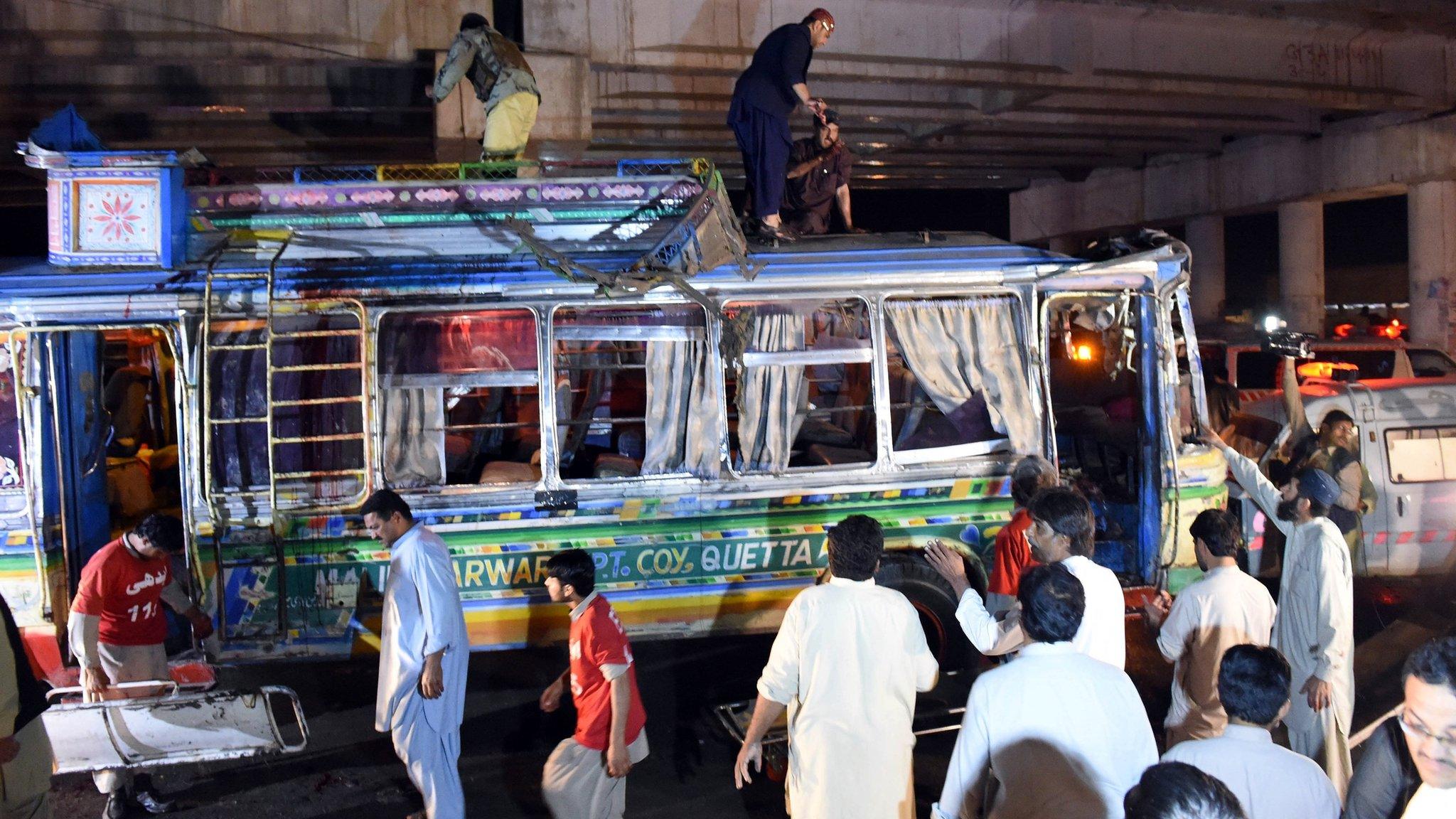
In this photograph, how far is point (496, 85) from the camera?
26.9 ft

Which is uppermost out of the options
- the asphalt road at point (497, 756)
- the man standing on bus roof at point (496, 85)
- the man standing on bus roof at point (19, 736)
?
the man standing on bus roof at point (496, 85)

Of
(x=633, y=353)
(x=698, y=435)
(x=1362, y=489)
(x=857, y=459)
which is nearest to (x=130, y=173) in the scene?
(x=633, y=353)

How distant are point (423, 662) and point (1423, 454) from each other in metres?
8.38

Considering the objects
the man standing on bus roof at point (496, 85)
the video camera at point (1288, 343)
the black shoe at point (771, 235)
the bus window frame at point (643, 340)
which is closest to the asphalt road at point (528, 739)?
the bus window frame at point (643, 340)

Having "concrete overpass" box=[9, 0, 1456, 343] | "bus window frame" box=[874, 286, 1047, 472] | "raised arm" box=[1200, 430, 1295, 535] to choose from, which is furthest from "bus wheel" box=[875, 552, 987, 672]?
"concrete overpass" box=[9, 0, 1456, 343]

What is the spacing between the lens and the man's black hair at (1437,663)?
271 centimetres

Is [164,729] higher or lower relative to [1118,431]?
lower

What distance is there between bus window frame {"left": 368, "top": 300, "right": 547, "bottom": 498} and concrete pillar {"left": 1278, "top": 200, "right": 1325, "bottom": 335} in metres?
21.0

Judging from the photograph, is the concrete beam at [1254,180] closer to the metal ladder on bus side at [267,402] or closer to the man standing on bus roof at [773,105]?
the man standing on bus roof at [773,105]

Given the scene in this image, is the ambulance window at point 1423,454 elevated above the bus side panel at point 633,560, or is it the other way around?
the ambulance window at point 1423,454

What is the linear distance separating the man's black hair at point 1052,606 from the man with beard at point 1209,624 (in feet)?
5.56

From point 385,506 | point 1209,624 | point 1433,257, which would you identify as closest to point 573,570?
point 385,506

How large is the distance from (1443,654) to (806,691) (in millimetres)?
1958

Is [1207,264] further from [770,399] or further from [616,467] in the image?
[616,467]
